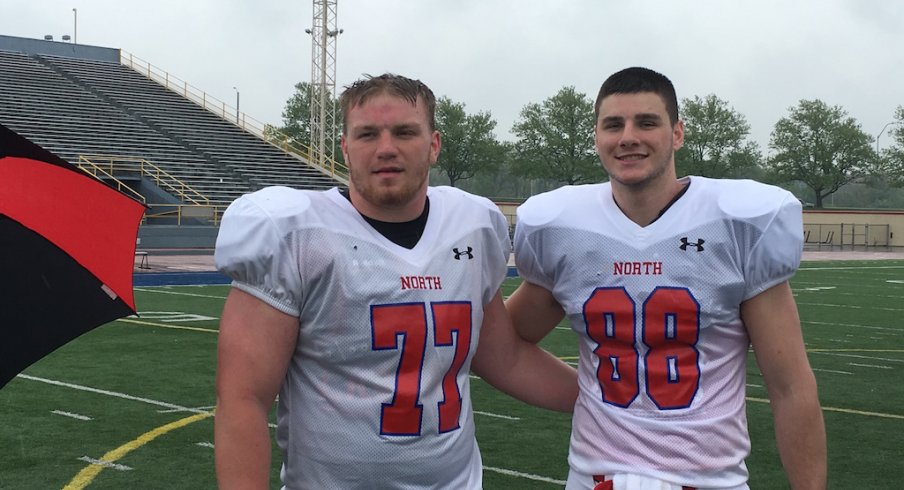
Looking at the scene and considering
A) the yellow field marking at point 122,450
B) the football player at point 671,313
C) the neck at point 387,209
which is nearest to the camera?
the neck at point 387,209

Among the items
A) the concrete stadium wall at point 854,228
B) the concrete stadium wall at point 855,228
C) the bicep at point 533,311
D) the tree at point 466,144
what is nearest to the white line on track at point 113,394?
the bicep at point 533,311

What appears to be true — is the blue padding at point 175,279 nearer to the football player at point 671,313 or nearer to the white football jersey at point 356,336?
the football player at point 671,313

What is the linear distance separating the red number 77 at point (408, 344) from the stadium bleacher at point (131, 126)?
1119 inches

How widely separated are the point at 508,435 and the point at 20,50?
1459 inches

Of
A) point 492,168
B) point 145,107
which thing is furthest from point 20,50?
point 492,168

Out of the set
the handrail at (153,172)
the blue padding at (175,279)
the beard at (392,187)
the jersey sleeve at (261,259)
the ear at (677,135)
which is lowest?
the blue padding at (175,279)

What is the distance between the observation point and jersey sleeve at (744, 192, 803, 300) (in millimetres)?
2811

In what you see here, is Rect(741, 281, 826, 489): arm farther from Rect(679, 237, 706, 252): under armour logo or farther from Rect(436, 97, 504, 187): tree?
Rect(436, 97, 504, 187): tree

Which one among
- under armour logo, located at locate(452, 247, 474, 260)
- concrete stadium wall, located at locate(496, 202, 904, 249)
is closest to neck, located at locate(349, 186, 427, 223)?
under armour logo, located at locate(452, 247, 474, 260)

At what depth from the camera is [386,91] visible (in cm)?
260

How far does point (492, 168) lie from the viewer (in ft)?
206

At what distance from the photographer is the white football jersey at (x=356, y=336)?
253cm

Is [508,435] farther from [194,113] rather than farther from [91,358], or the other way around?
[194,113]

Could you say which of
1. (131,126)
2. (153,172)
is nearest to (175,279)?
(153,172)
